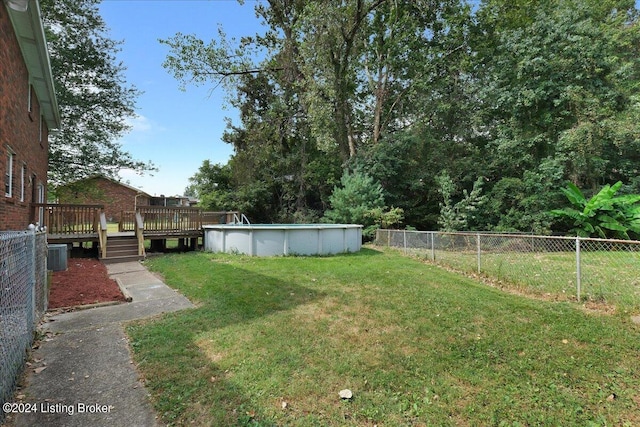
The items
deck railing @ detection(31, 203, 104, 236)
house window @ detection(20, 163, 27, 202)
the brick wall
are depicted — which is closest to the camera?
the brick wall

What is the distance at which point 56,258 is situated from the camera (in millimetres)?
8594

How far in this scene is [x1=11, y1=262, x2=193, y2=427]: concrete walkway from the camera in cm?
261

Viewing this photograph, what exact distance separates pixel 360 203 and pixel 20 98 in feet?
42.1

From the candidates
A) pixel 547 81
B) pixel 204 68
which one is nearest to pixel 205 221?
pixel 204 68

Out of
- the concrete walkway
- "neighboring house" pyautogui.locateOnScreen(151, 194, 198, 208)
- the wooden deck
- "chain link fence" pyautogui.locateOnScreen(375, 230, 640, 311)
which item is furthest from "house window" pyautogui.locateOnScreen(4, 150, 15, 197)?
"neighboring house" pyautogui.locateOnScreen(151, 194, 198, 208)

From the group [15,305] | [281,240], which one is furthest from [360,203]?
[15,305]

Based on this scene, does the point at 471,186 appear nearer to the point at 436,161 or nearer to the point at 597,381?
the point at 436,161

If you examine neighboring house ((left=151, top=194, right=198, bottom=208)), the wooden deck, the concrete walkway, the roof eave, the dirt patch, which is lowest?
the concrete walkway

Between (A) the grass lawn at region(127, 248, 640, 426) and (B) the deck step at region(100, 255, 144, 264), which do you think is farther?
(B) the deck step at region(100, 255, 144, 264)

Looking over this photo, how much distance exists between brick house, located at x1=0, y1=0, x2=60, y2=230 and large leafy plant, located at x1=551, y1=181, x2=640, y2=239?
18.5 m

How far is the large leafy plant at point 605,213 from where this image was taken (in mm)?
13398

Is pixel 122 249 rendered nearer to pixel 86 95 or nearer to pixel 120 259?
pixel 120 259

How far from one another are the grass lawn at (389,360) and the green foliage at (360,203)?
369 inches

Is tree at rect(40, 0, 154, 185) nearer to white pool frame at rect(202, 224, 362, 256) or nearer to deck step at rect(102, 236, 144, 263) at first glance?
deck step at rect(102, 236, 144, 263)
